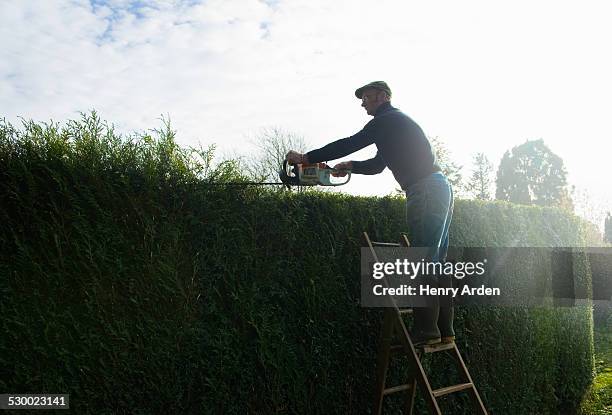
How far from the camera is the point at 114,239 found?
3.38 meters

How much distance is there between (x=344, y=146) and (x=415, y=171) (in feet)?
1.73

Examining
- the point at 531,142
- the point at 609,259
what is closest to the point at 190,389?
the point at 609,259

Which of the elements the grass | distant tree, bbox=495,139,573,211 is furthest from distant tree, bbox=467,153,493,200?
the grass

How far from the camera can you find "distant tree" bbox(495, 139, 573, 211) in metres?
44.8

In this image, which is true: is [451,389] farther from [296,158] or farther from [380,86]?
[380,86]

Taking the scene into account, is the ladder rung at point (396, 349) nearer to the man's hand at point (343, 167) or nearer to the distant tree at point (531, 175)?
the man's hand at point (343, 167)

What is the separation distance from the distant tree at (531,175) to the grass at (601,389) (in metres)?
35.2

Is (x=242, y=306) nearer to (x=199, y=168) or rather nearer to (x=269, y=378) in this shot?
(x=269, y=378)

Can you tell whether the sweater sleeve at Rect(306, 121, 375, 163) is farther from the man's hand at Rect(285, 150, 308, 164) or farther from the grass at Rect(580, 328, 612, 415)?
the grass at Rect(580, 328, 612, 415)

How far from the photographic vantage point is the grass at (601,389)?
7.15m

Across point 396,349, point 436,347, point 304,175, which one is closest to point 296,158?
point 304,175

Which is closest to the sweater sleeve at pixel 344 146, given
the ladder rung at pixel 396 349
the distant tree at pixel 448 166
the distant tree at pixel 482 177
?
the ladder rung at pixel 396 349

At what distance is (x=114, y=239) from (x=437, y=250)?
2.14 metres

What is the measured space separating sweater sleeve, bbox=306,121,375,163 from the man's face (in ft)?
1.02
